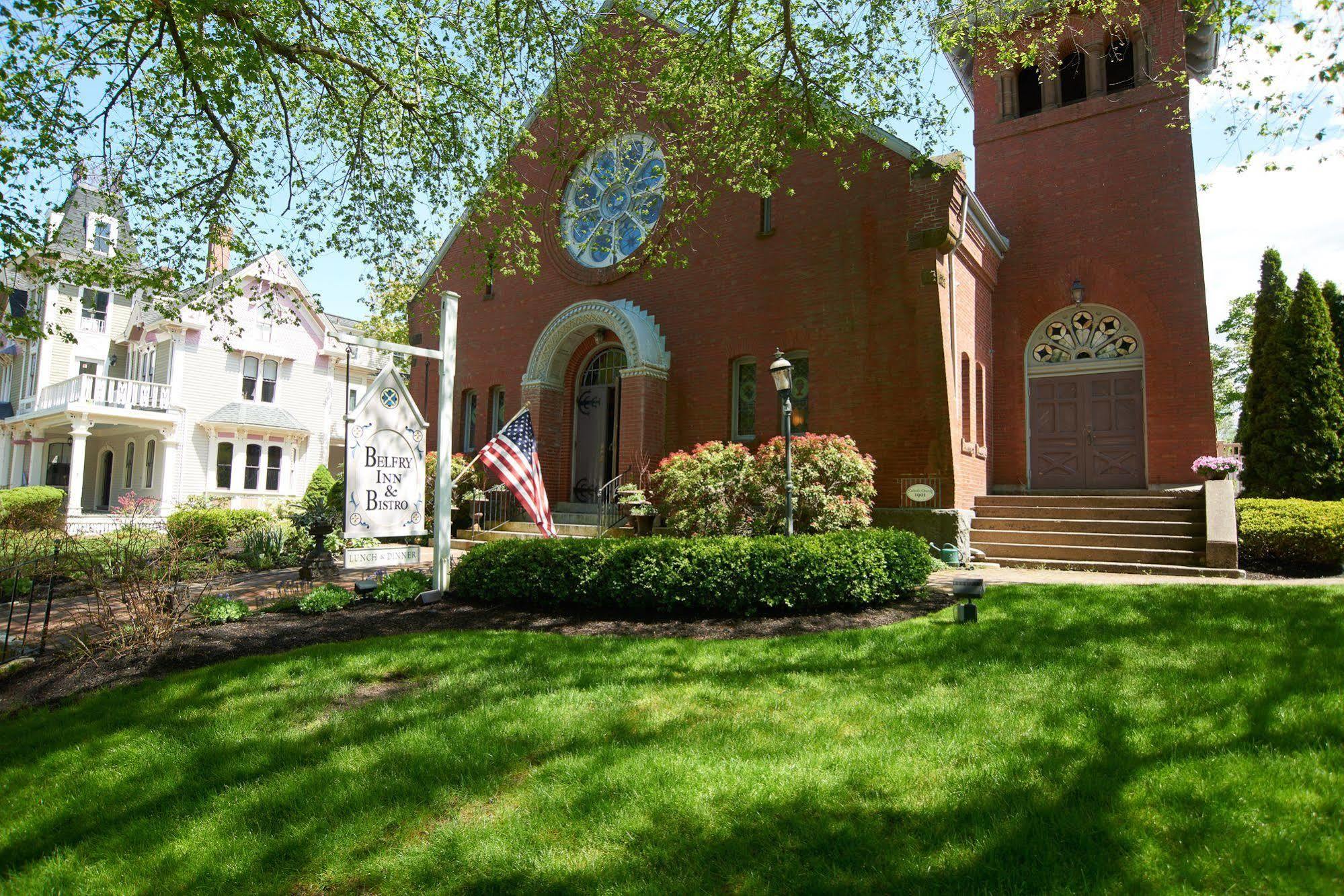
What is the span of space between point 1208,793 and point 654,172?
48.9ft

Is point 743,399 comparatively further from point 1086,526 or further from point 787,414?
point 1086,526

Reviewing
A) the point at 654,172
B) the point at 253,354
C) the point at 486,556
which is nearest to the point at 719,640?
the point at 486,556

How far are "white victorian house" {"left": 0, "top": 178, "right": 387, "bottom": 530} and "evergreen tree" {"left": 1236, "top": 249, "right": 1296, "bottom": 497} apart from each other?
85.0 feet

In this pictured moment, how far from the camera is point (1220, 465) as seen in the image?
1219 cm

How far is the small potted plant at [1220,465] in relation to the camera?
12.0 metres

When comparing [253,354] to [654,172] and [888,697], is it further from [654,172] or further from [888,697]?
[888,697]

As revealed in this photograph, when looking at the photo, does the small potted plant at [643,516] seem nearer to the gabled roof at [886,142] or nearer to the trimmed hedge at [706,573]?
the trimmed hedge at [706,573]

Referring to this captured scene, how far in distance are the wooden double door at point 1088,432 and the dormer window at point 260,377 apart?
26038 mm

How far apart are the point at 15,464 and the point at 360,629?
3080 cm

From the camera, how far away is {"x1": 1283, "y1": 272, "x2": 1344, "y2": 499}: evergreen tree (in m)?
12.8

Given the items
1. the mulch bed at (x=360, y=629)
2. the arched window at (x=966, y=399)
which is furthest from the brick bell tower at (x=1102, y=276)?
the mulch bed at (x=360, y=629)

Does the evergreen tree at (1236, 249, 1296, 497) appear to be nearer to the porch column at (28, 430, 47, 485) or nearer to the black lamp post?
the black lamp post

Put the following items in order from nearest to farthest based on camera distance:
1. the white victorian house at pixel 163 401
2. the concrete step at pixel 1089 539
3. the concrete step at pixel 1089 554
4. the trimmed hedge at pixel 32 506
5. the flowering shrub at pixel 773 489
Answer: the concrete step at pixel 1089 554, the concrete step at pixel 1089 539, the flowering shrub at pixel 773 489, the trimmed hedge at pixel 32 506, the white victorian house at pixel 163 401

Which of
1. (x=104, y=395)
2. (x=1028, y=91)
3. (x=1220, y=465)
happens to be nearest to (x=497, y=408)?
(x=1028, y=91)
